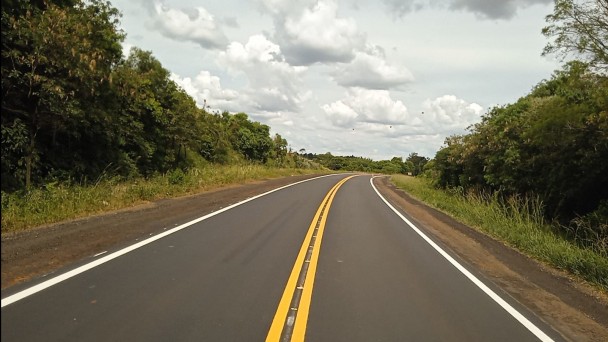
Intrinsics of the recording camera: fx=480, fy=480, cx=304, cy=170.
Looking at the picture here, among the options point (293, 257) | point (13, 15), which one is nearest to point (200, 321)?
point (293, 257)

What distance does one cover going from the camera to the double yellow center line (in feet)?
16.2

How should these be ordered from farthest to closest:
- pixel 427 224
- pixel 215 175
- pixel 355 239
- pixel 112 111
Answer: pixel 215 175 → pixel 112 111 → pixel 427 224 → pixel 355 239

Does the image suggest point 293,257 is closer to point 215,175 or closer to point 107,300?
point 107,300

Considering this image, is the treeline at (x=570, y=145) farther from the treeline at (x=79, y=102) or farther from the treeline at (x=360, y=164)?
the treeline at (x=360, y=164)

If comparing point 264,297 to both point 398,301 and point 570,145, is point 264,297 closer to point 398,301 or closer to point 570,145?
point 398,301

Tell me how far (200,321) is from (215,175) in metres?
23.3

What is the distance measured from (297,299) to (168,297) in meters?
1.60

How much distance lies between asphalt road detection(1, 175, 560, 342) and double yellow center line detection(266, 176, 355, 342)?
0.02 m

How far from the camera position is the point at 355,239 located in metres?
11.3

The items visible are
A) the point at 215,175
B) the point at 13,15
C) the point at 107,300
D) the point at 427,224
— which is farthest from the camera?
the point at 215,175

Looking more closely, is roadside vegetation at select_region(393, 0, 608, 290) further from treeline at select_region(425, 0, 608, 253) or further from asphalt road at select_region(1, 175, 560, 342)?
asphalt road at select_region(1, 175, 560, 342)

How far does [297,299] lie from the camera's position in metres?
6.13

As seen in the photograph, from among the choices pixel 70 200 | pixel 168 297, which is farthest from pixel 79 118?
pixel 168 297

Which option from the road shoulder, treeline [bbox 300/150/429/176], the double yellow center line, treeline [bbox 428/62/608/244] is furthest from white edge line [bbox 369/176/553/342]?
treeline [bbox 300/150/429/176]
